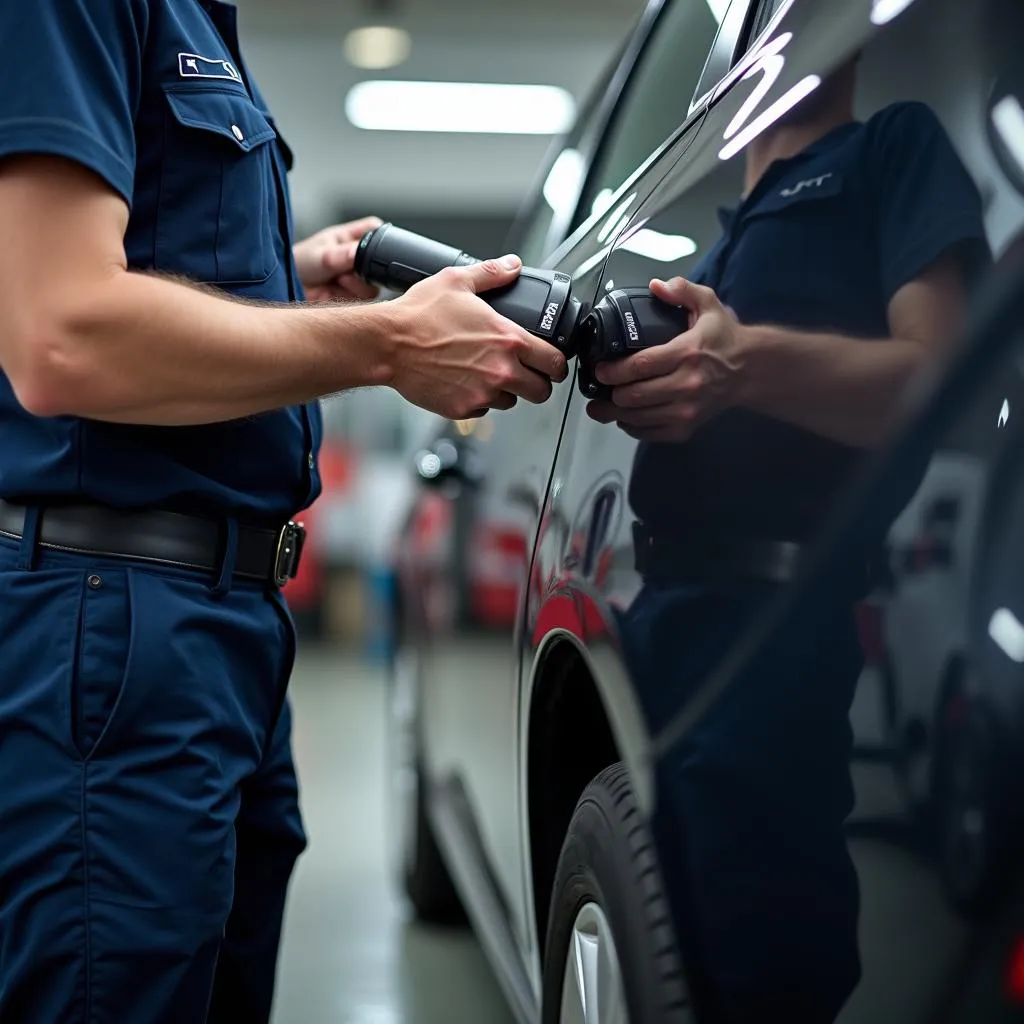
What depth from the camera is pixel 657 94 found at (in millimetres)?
1599

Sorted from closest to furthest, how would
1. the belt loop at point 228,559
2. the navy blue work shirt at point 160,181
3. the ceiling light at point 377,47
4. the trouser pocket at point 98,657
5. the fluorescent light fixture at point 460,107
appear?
the navy blue work shirt at point 160,181 → the trouser pocket at point 98,657 → the belt loop at point 228,559 → the ceiling light at point 377,47 → the fluorescent light fixture at point 460,107

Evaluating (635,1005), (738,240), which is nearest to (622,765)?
(635,1005)

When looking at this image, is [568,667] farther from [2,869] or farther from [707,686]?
[2,869]

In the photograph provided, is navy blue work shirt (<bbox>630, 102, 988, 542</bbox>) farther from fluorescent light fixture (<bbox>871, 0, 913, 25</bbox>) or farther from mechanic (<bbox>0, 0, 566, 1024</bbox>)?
mechanic (<bbox>0, 0, 566, 1024</bbox>)

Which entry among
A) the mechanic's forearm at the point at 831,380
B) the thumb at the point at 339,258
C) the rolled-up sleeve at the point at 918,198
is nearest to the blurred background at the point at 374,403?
the thumb at the point at 339,258

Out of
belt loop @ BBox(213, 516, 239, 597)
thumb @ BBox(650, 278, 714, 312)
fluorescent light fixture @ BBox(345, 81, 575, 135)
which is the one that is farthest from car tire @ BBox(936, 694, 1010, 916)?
fluorescent light fixture @ BBox(345, 81, 575, 135)

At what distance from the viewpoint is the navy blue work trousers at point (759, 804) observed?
811 millimetres

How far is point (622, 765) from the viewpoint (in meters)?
1.12

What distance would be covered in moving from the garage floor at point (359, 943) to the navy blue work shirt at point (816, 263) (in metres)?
1.81

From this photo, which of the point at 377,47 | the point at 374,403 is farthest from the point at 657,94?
the point at 374,403

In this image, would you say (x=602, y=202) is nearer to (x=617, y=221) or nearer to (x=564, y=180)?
(x=617, y=221)

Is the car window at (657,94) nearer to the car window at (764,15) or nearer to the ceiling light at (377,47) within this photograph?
the car window at (764,15)

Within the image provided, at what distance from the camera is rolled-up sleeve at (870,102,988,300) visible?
739 mm

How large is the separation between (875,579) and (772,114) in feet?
1.26
